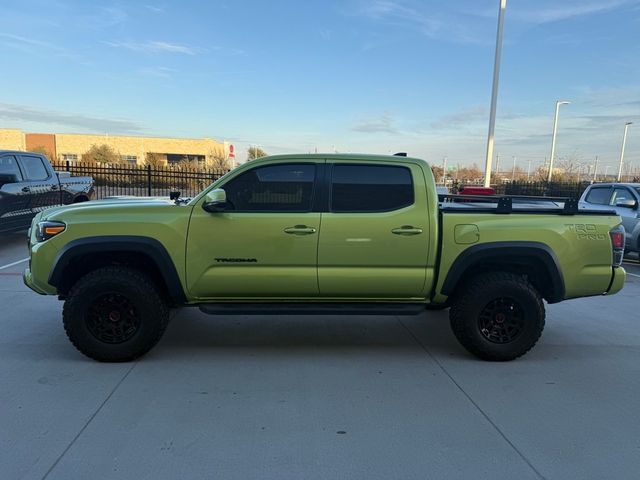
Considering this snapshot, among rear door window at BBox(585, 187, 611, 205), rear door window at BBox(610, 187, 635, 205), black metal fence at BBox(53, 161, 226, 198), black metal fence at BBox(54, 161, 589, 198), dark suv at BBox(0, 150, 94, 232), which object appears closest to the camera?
dark suv at BBox(0, 150, 94, 232)

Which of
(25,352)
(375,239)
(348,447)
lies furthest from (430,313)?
(25,352)

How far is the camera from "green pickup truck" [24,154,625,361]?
416cm

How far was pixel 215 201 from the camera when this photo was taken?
4039 mm

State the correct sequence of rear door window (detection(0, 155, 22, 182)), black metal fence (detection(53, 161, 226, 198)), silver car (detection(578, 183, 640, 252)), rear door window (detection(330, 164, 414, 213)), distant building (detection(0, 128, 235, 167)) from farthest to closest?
distant building (detection(0, 128, 235, 167))
black metal fence (detection(53, 161, 226, 198))
silver car (detection(578, 183, 640, 252))
rear door window (detection(0, 155, 22, 182))
rear door window (detection(330, 164, 414, 213))

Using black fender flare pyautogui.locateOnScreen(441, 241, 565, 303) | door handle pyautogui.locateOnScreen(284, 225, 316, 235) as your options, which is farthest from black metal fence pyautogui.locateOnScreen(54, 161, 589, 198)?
black fender flare pyautogui.locateOnScreen(441, 241, 565, 303)

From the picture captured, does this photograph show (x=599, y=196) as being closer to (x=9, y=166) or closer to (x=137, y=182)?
(x=9, y=166)

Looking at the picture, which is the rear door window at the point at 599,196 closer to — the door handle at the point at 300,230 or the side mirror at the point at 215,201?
the door handle at the point at 300,230

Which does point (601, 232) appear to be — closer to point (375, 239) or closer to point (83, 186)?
point (375, 239)

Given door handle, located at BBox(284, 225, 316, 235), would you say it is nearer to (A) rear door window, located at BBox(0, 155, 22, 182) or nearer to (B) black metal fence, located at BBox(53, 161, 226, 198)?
(A) rear door window, located at BBox(0, 155, 22, 182)

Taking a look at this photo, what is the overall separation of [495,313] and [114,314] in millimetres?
3459

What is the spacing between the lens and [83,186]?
1190 cm

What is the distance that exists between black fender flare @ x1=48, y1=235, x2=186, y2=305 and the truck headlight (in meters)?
0.15

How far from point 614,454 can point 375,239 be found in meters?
2.30

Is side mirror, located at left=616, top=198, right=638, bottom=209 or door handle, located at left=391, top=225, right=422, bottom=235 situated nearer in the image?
door handle, located at left=391, top=225, right=422, bottom=235
